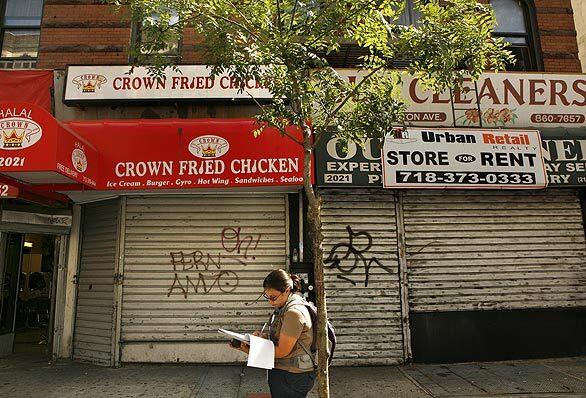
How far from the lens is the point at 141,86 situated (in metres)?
7.98

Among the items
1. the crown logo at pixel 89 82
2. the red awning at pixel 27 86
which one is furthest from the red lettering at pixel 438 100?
the red awning at pixel 27 86

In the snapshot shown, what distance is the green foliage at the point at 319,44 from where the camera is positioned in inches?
201

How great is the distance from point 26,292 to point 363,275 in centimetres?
851

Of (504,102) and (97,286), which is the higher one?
(504,102)

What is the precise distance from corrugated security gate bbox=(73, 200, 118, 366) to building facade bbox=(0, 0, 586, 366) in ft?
0.12

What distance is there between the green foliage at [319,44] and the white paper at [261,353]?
104 inches

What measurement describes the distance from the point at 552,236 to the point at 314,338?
659 cm

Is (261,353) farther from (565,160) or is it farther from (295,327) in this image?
(565,160)

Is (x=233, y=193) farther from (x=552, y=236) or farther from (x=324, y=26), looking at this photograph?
(x=552, y=236)

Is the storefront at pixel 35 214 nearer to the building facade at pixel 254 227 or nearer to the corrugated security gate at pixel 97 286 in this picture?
the building facade at pixel 254 227

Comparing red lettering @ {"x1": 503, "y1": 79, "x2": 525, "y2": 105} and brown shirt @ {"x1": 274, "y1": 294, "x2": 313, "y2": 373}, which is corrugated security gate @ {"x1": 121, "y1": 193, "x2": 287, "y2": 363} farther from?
red lettering @ {"x1": 503, "y1": 79, "x2": 525, "y2": 105}

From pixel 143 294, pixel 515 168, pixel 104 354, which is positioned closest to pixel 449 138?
pixel 515 168

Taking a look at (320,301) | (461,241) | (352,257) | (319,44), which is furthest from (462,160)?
(320,301)

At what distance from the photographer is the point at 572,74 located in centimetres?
851
